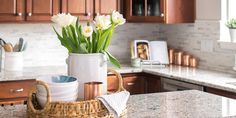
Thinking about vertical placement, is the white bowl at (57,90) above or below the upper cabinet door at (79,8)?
below

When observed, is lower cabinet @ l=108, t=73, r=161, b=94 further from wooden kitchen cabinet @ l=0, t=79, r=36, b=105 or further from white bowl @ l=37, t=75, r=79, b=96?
white bowl @ l=37, t=75, r=79, b=96

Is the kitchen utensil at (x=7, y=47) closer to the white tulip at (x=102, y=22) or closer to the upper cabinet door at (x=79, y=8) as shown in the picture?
the upper cabinet door at (x=79, y=8)

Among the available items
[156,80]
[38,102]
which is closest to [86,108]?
[38,102]

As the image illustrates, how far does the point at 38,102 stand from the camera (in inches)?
63.0

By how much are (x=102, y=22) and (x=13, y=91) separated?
1.97 meters

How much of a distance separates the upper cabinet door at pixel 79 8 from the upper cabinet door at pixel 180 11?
32.2 inches

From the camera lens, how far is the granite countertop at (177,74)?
121 inches

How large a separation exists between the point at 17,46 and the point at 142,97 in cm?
203

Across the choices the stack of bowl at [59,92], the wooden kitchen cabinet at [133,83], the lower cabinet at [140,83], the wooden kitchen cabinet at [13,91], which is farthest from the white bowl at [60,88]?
the wooden kitchen cabinet at [133,83]

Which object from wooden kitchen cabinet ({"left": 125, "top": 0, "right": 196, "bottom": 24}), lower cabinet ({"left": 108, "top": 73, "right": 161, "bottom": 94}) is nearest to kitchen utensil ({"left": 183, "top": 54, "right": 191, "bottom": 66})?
wooden kitchen cabinet ({"left": 125, "top": 0, "right": 196, "bottom": 24})

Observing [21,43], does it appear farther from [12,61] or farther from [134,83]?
[134,83]

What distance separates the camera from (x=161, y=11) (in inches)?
159

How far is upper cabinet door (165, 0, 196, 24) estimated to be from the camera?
402cm

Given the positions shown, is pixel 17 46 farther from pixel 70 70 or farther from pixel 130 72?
pixel 70 70
